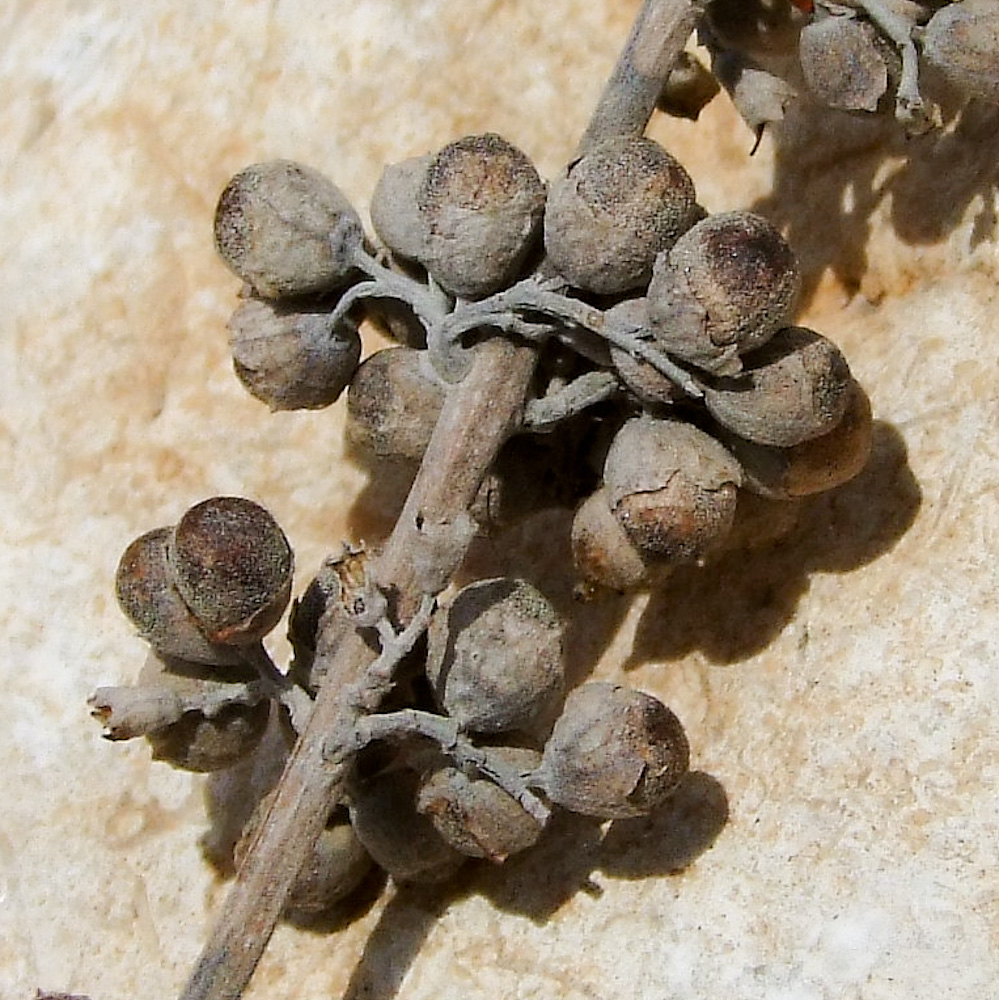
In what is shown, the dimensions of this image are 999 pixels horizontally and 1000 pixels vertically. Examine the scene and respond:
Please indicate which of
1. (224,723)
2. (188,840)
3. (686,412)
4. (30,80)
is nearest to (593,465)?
(686,412)

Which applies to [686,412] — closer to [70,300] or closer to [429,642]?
[429,642]

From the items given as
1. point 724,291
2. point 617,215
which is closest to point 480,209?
point 617,215

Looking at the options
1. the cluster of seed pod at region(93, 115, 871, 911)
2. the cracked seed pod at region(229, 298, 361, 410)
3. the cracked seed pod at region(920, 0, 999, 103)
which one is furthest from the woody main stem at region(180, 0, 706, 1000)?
the cracked seed pod at region(920, 0, 999, 103)

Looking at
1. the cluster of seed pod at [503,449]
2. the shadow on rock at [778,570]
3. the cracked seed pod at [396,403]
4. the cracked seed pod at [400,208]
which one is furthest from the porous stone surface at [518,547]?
the cracked seed pod at [400,208]

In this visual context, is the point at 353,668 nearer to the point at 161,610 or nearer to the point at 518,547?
the point at 161,610

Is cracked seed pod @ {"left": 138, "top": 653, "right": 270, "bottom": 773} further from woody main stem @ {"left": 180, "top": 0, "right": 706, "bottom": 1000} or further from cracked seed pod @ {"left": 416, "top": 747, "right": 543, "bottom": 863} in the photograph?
cracked seed pod @ {"left": 416, "top": 747, "right": 543, "bottom": 863}
